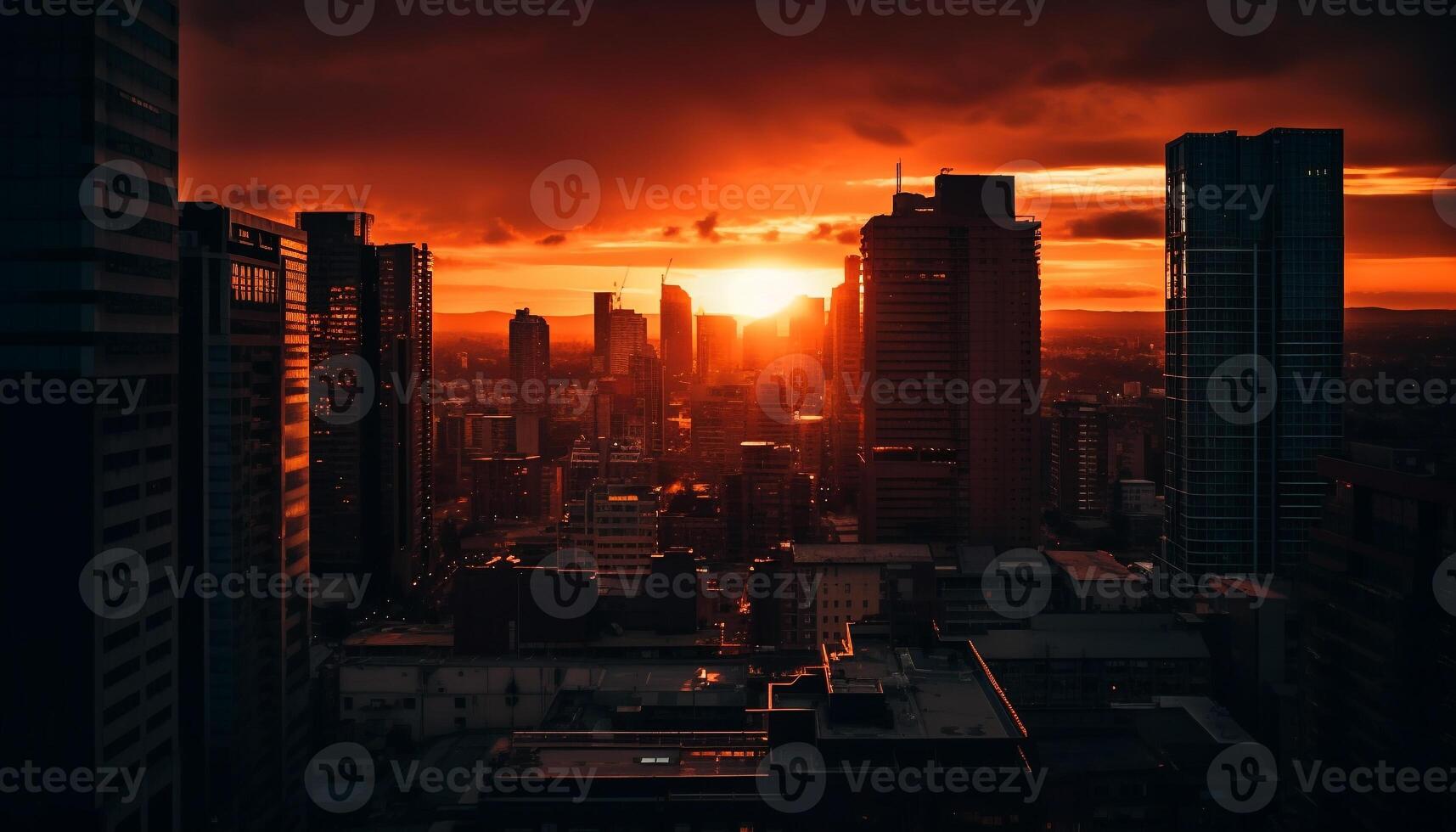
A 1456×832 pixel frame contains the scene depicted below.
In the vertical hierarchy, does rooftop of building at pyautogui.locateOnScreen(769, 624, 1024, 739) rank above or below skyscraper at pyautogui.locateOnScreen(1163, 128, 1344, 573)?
below

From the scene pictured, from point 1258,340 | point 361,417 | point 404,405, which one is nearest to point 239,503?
point 361,417

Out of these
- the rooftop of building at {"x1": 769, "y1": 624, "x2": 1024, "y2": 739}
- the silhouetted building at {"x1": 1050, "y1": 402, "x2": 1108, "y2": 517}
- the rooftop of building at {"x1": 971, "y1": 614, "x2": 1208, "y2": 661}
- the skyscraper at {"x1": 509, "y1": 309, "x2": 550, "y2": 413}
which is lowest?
the rooftop of building at {"x1": 971, "y1": 614, "x2": 1208, "y2": 661}

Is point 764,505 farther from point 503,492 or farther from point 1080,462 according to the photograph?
point 503,492

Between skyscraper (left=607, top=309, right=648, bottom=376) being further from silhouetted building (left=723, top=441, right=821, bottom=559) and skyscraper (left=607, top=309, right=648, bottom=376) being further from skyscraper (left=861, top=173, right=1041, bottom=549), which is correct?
skyscraper (left=861, top=173, right=1041, bottom=549)

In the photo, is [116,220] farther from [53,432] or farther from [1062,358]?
[1062,358]

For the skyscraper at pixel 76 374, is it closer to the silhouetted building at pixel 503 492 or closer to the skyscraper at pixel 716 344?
the silhouetted building at pixel 503 492

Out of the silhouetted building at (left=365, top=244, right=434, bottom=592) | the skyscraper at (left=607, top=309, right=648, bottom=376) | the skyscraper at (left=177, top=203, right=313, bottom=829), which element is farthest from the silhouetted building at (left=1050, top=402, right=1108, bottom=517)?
the skyscraper at (left=607, top=309, right=648, bottom=376)

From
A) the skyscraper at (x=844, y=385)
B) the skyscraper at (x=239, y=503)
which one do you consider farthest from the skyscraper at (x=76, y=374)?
the skyscraper at (x=844, y=385)
